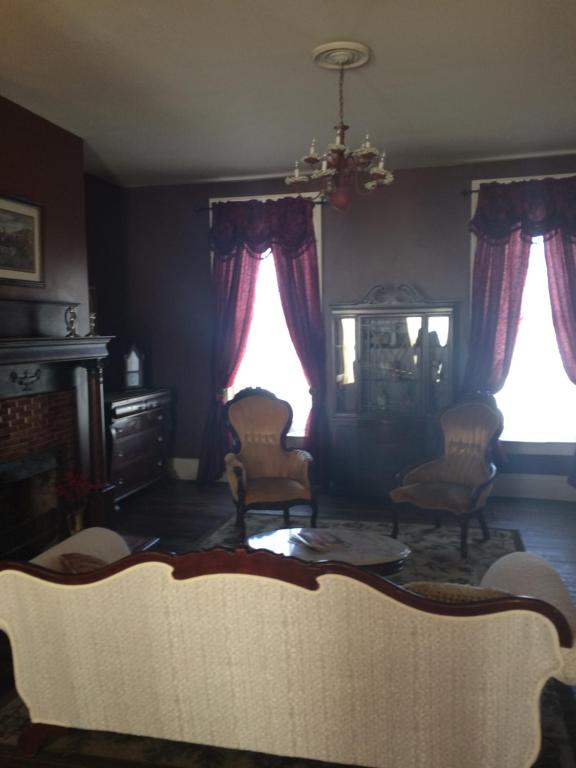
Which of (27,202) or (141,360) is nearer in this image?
(27,202)

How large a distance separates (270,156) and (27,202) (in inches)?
80.0

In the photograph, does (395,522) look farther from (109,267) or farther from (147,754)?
(109,267)

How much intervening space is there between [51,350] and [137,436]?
1.59 metres

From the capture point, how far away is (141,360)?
618cm

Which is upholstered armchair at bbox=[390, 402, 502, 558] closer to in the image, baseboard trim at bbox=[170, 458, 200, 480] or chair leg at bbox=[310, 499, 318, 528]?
chair leg at bbox=[310, 499, 318, 528]

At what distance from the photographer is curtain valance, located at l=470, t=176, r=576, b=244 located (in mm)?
5113

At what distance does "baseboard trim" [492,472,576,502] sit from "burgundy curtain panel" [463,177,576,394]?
2.69 ft

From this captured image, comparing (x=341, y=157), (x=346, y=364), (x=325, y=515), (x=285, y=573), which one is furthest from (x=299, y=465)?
(x=285, y=573)

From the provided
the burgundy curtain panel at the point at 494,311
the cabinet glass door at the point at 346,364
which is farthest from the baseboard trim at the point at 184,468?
the burgundy curtain panel at the point at 494,311

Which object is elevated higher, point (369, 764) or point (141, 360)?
point (141, 360)

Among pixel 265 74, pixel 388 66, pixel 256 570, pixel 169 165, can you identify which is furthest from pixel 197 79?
pixel 256 570

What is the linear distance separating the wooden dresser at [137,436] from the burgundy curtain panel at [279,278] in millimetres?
712

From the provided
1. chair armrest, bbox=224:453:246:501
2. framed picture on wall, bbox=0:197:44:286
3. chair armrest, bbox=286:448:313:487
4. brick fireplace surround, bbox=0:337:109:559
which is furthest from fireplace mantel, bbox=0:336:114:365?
chair armrest, bbox=286:448:313:487

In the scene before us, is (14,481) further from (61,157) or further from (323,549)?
(61,157)
